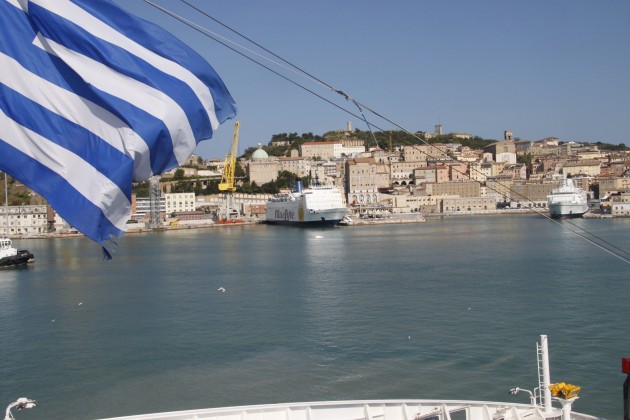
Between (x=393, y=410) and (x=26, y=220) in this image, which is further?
(x=26, y=220)

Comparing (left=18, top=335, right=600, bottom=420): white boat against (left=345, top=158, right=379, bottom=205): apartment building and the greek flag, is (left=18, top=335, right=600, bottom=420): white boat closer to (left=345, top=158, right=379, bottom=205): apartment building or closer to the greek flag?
the greek flag

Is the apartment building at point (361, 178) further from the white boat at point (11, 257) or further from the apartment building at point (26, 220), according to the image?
the white boat at point (11, 257)

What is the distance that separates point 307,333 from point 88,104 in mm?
5798

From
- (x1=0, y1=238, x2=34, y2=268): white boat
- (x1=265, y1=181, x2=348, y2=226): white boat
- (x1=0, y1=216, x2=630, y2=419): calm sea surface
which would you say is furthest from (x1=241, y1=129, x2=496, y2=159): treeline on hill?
(x1=0, y1=216, x2=630, y2=419): calm sea surface

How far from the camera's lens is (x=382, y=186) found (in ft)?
155

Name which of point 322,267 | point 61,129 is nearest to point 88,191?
point 61,129

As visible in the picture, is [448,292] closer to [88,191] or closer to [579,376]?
[579,376]

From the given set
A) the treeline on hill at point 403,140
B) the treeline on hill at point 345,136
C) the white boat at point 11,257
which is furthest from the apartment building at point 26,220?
the treeline on hill at point 403,140

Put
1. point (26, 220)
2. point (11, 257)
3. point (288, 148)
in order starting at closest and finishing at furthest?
point (11, 257)
point (26, 220)
point (288, 148)

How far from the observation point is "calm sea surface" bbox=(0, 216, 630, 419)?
509cm

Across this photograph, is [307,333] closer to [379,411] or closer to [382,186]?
[379,411]

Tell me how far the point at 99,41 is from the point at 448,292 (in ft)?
28.6

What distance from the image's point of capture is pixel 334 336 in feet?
22.5

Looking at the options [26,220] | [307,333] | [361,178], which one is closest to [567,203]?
[361,178]
